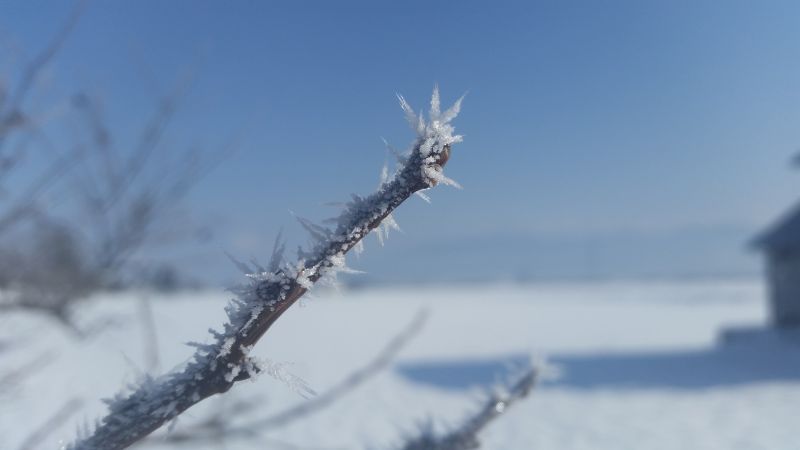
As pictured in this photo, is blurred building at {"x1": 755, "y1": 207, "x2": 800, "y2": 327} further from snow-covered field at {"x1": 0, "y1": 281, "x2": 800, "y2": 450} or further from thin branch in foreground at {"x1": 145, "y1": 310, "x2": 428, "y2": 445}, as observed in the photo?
thin branch in foreground at {"x1": 145, "y1": 310, "x2": 428, "y2": 445}

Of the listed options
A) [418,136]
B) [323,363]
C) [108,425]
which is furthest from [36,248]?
[323,363]

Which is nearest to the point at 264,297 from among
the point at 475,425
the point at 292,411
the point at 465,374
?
the point at 475,425

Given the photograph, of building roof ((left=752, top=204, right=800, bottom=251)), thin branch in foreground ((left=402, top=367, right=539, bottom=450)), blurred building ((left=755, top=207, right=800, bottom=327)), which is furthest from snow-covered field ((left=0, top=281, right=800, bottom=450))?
building roof ((left=752, top=204, right=800, bottom=251))

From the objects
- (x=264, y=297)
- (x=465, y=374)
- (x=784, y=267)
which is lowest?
(x=264, y=297)

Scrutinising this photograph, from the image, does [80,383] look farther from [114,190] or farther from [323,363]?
[323,363]

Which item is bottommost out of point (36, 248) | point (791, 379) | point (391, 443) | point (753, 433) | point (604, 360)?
point (391, 443)

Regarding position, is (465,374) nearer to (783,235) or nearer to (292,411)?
(783,235)
